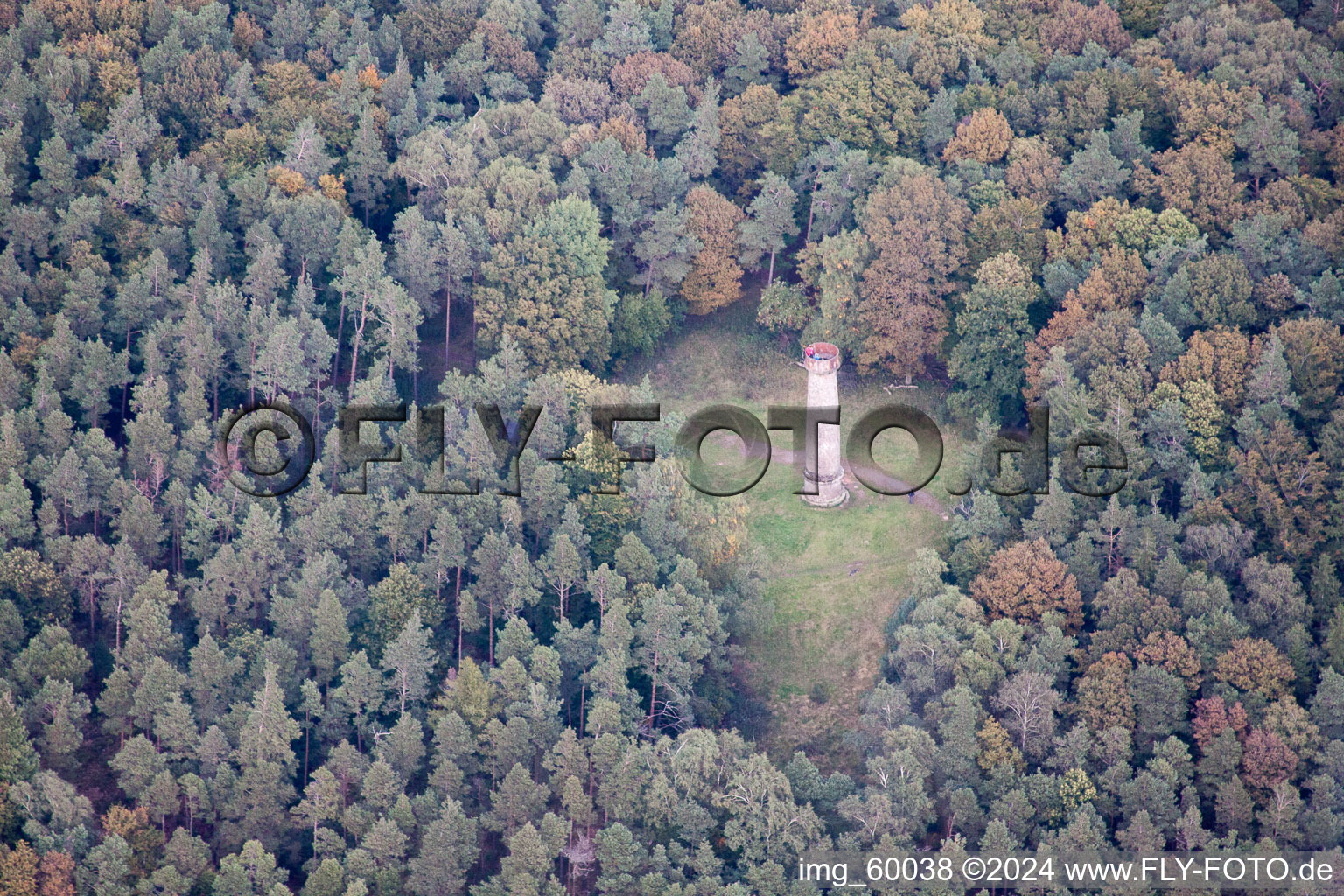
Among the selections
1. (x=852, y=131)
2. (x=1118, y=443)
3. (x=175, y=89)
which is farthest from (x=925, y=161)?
(x=175, y=89)

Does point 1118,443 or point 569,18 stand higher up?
point 569,18

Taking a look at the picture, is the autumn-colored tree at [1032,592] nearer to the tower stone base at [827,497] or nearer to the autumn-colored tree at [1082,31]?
the tower stone base at [827,497]

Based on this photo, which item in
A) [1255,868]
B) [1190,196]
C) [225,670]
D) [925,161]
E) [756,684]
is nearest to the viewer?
[1255,868]

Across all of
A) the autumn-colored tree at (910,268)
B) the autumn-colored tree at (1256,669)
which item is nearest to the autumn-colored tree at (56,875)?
the autumn-colored tree at (910,268)

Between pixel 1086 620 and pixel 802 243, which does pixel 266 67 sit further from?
pixel 1086 620

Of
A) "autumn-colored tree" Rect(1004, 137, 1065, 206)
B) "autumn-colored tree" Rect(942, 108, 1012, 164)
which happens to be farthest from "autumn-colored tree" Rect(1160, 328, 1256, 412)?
"autumn-colored tree" Rect(942, 108, 1012, 164)

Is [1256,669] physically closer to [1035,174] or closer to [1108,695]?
[1108,695]

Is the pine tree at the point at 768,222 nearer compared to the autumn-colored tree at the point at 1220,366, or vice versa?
the autumn-colored tree at the point at 1220,366
